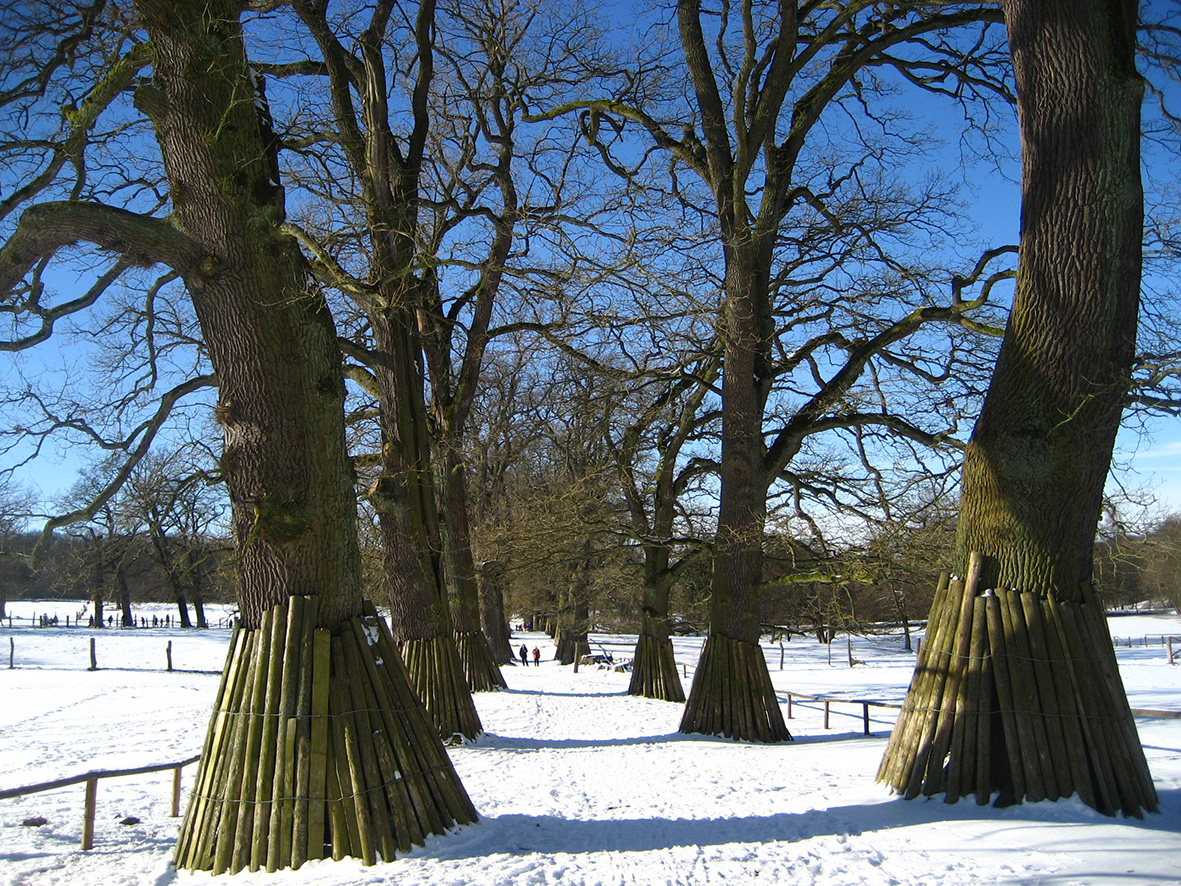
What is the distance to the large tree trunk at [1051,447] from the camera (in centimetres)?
609

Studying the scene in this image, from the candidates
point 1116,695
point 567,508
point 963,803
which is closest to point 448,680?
point 567,508

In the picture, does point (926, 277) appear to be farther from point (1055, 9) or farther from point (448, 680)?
point (448, 680)

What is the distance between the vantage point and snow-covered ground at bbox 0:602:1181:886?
486 cm

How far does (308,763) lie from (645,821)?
254 cm

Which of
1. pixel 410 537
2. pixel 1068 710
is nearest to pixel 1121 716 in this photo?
pixel 1068 710

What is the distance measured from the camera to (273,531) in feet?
18.5

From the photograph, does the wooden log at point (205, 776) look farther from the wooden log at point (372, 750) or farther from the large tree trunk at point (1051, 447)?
the large tree trunk at point (1051, 447)

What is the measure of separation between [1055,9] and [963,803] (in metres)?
6.00

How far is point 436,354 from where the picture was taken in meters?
14.8

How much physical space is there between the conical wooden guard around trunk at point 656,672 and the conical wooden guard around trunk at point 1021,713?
1090cm

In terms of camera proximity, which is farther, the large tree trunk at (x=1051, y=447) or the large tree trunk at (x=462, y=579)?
the large tree trunk at (x=462, y=579)

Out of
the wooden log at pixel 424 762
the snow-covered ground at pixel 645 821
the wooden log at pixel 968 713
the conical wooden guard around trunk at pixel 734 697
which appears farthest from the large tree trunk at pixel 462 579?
the wooden log at pixel 968 713

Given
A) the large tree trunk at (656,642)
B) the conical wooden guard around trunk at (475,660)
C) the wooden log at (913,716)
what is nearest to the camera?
the wooden log at (913,716)

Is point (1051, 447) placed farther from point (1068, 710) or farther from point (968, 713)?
point (968, 713)
